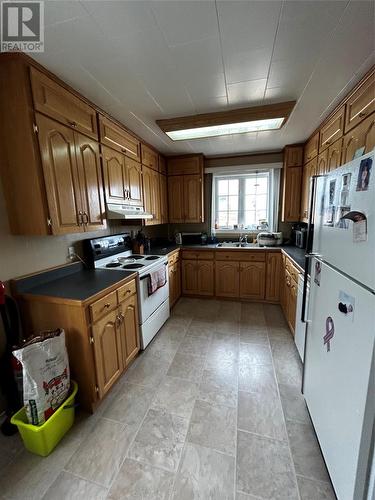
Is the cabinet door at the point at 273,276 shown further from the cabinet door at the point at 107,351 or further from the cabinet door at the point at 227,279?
the cabinet door at the point at 107,351

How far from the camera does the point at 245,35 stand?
4.05 ft

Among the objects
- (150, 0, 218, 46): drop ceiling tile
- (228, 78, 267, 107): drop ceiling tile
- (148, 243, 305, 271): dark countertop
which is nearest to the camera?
(150, 0, 218, 46): drop ceiling tile

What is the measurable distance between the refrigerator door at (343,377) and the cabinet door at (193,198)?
2520 mm

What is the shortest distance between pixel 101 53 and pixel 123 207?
135 cm

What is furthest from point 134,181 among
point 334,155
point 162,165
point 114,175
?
point 334,155

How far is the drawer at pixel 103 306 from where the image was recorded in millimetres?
1520

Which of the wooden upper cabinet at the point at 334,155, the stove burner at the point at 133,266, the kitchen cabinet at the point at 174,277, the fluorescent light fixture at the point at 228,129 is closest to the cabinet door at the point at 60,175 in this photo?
the stove burner at the point at 133,266

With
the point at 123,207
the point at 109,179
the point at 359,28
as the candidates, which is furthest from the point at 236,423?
the point at 359,28

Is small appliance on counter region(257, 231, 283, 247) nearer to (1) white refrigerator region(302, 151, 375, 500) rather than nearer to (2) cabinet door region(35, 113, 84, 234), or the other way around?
(1) white refrigerator region(302, 151, 375, 500)

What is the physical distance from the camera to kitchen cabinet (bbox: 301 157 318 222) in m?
2.84

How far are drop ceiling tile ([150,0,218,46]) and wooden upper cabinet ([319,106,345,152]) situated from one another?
145 cm

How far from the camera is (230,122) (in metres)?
2.23

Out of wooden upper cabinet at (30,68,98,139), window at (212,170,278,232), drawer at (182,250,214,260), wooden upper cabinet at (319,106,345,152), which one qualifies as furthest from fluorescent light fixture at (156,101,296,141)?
drawer at (182,250,214,260)

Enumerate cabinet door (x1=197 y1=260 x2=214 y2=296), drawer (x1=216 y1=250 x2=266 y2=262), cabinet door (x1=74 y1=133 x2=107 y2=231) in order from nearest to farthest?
cabinet door (x1=74 y1=133 x2=107 y2=231) → drawer (x1=216 y1=250 x2=266 y2=262) → cabinet door (x1=197 y1=260 x2=214 y2=296)
